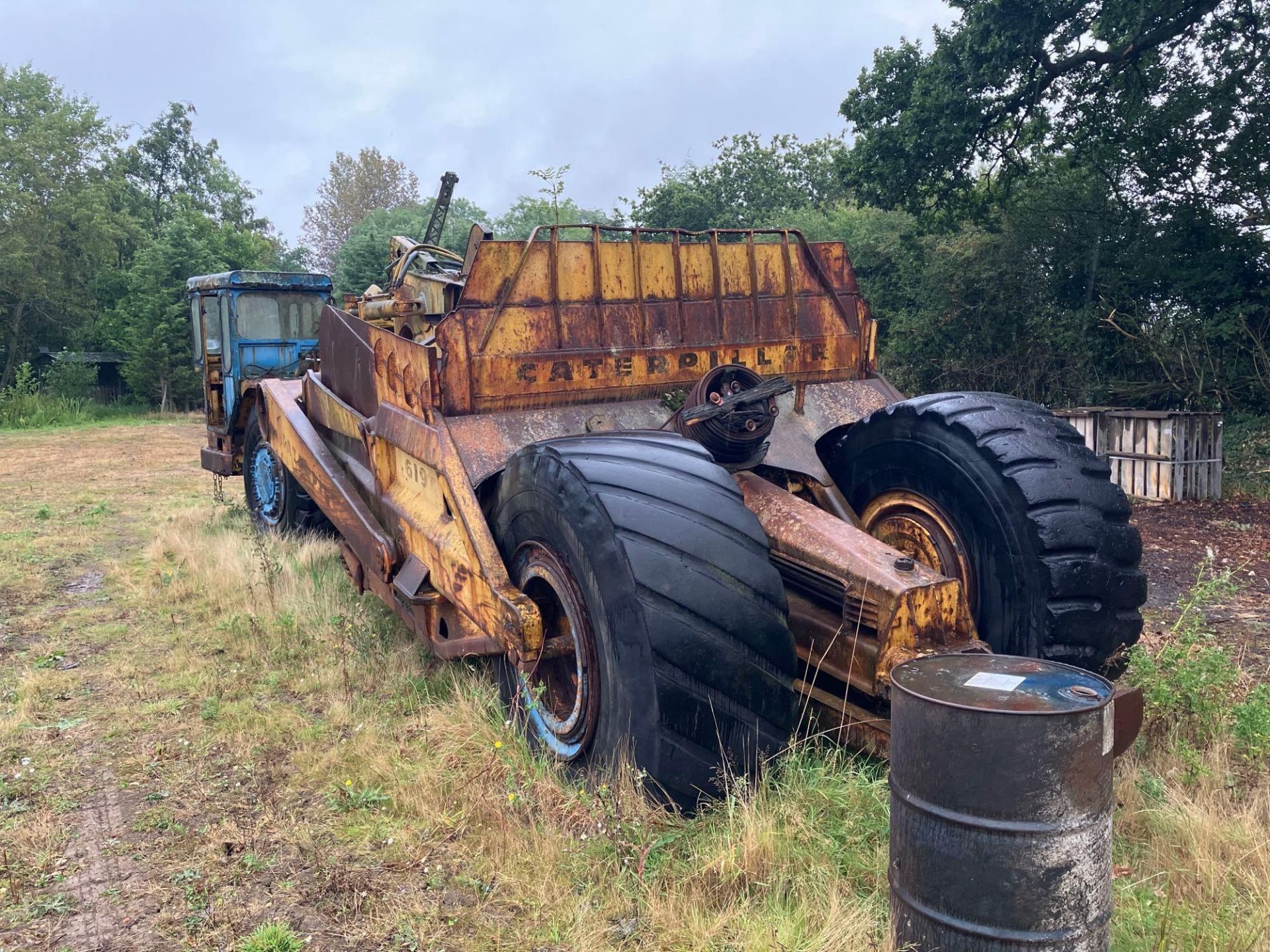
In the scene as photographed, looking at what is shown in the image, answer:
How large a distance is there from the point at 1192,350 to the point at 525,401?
472 inches

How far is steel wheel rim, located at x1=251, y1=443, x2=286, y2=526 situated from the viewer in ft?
26.8

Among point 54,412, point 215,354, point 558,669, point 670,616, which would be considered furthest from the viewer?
point 54,412

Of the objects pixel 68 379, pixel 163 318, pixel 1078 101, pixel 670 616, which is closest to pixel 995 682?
pixel 670 616

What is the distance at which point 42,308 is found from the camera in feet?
104

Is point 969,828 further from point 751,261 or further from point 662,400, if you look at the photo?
point 751,261

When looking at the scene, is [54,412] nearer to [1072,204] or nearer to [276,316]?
[276,316]

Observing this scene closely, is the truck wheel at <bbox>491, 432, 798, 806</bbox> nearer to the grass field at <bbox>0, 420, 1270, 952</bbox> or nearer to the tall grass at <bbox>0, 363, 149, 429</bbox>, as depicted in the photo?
the grass field at <bbox>0, 420, 1270, 952</bbox>

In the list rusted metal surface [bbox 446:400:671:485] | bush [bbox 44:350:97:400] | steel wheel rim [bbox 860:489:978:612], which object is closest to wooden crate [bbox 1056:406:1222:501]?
steel wheel rim [bbox 860:489:978:612]

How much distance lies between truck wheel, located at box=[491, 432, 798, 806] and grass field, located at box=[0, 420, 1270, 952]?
0.17 meters

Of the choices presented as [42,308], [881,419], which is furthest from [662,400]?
[42,308]

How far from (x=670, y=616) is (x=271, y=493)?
6333 millimetres

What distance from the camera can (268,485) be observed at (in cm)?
845

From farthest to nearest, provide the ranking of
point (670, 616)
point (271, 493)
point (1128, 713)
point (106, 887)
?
point (271, 493) → point (106, 887) → point (670, 616) → point (1128, 713)

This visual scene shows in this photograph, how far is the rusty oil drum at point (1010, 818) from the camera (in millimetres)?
2172
